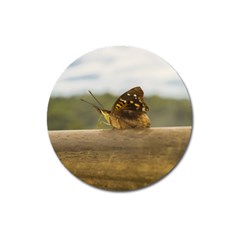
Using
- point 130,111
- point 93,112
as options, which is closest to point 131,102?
point 130,111

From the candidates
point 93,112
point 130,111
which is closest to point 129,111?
point 130,111

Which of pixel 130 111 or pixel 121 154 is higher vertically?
pixel 130 111

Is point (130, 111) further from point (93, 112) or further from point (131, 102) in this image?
point (93, 112)

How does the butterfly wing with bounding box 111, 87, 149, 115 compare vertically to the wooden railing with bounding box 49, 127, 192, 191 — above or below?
above
